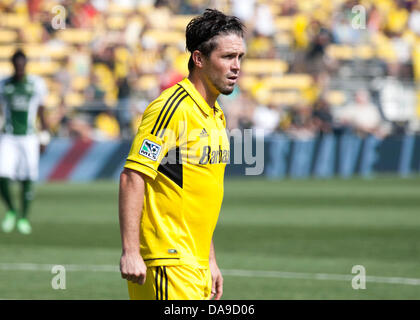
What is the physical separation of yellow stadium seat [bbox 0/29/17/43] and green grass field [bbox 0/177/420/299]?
29.3ft

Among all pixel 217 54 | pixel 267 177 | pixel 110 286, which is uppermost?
pixel 217 54

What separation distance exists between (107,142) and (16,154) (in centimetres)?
888

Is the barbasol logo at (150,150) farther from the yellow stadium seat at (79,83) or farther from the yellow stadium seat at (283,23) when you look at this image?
the yellow stadium seat at (283,23)

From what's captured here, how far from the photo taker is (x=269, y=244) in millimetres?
12828

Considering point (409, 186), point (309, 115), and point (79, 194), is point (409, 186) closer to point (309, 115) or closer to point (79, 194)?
point (309, 115)

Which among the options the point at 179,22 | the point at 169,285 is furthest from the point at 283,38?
the point at 169,285

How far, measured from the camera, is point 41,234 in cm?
1395

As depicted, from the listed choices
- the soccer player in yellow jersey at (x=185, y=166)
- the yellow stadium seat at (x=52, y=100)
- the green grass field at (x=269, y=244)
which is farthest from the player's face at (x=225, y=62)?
the yellow stadium seat at (x=52, y=100)

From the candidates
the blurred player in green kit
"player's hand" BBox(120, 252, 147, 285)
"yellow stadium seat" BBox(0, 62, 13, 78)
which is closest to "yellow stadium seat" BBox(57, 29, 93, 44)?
"yellow stadium seat" BBox(0, 62, 13, 78)

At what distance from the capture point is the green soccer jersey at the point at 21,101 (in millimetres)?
14258

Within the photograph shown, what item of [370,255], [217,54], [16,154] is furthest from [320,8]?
[217,54]

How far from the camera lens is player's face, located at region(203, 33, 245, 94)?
15.9ft

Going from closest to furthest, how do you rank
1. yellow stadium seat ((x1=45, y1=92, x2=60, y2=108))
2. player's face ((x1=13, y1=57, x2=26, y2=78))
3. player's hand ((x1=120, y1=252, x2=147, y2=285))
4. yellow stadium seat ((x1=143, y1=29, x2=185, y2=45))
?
player's hand ((x1=120, y1=252, x2=147, y2=285))
player's face ((x1=13, y1=57, x2=26, y2=78))
yellow stadium seat ((x1=45, y1=92, x2=60, y2=108))
yellow stadium seat ((x1=143, y1=29, x2=185, y2=45))

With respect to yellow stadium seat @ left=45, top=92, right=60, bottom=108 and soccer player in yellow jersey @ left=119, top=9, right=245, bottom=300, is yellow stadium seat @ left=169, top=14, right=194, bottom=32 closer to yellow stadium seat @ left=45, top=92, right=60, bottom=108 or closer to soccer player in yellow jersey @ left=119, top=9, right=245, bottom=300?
yellow stadium seat @ left=45, top=92, right=60, bottom=108
